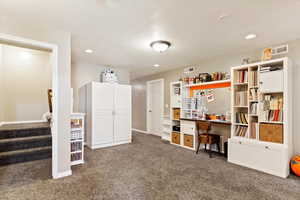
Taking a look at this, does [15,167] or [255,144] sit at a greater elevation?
[255,144]

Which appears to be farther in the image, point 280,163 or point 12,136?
point 12,136

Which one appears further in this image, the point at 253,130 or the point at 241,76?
the point at 241,76

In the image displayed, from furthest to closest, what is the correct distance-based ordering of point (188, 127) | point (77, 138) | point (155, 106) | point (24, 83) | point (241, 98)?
point (155, 106), point (24, 83), point (188, 127), point (241, 98), point (77, 138)

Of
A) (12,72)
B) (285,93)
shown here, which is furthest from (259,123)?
(12,72)

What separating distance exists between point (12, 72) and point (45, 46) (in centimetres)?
293

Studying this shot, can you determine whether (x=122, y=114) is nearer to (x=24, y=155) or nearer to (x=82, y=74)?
(x=82, y=74)

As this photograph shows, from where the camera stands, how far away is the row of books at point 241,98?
10.4 feet

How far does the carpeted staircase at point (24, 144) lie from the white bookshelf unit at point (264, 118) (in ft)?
13.6

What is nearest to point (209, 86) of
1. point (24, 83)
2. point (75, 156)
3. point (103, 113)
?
point (103, 113)

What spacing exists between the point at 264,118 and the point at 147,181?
2.48 metres

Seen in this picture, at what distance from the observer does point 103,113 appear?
13.8 ft

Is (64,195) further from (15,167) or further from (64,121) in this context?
(15,167)

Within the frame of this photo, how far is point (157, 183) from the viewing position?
7.50 feet

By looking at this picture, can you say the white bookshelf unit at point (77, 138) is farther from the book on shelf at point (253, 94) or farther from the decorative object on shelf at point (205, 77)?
the book on shelf at point (253, 94)
